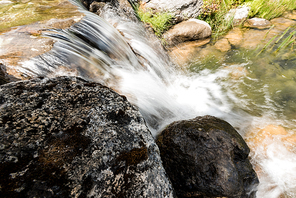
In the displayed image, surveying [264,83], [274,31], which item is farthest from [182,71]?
[274,31]

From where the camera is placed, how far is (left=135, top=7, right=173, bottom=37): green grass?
5.84 metres

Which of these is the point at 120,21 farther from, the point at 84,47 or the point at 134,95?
the point at 134,95

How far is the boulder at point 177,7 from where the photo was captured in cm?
598

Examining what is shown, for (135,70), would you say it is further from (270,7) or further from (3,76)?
(270,7)

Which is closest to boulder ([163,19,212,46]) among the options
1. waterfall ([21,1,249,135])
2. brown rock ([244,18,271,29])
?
waterfall ([21,1,249,135])

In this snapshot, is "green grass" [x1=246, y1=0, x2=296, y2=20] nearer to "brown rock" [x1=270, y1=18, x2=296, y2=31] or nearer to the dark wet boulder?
"brown rock" [x1=270, y1=18, x2=296, y2=31]

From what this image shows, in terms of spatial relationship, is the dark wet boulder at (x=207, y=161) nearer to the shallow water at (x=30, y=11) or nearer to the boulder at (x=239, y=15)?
the shallow water at (x=30, y=11)

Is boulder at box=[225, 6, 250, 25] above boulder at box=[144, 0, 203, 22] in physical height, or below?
below

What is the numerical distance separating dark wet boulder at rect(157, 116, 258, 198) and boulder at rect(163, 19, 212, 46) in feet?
15.5

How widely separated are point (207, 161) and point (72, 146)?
64.0 inches

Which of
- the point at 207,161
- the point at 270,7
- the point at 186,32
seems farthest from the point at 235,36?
the point at 207,161

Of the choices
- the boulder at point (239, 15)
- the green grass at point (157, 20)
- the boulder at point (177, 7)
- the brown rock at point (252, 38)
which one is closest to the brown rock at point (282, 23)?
the brown rock at point (252, 38)

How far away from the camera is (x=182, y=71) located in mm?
5383

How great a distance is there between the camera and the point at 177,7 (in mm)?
5992
